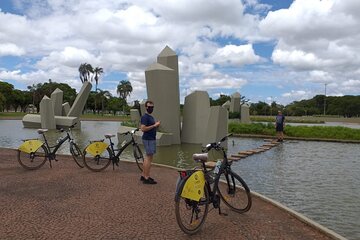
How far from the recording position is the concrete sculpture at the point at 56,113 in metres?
26.5

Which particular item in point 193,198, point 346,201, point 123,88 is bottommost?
point 346,201

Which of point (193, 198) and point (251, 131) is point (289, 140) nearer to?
point (251, 131)

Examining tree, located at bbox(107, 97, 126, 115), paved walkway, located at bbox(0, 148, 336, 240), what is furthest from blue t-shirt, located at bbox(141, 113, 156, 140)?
tree, located at bbox(107, 97, 126, 115)

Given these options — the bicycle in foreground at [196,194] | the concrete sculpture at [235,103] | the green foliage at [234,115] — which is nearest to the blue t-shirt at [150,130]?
the bicycle in foreground at [196,194]

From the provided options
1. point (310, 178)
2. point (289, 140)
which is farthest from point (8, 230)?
point (289, 140)

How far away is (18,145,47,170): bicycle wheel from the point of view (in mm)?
8625

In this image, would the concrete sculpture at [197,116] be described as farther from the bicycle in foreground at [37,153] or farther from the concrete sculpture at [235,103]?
the concrete sculpture at [235,103]

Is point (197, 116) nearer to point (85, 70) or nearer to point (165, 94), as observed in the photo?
point (165, 94)

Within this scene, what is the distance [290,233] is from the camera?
464cm

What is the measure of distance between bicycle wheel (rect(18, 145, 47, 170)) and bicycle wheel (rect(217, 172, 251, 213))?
5040 mm

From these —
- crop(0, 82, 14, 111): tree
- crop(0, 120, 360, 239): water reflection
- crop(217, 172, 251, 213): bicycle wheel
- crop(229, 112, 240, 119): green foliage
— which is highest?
crop(0, 82, 14, 111): tree

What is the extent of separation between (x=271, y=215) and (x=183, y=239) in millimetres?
1743

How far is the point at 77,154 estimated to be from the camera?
29.4 ft

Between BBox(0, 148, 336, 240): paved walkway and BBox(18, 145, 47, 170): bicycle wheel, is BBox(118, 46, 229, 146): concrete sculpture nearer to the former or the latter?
BBox(18, 145, 47, 170): bicycle wheel
